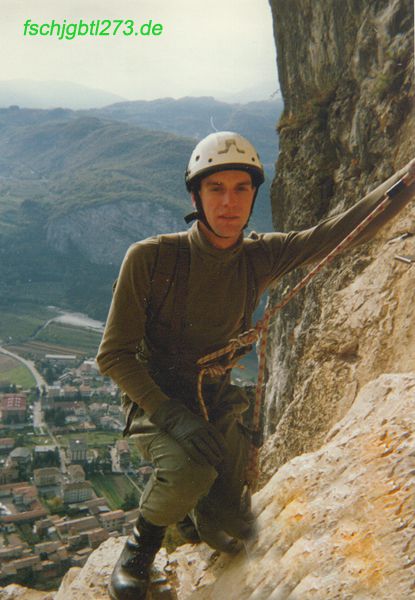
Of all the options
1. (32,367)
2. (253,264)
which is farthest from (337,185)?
(32,367)

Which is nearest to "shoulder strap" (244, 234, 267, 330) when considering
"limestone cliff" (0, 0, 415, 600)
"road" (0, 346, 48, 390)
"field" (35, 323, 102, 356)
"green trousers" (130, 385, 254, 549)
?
"green trousers" (130, 385, 254, 549)

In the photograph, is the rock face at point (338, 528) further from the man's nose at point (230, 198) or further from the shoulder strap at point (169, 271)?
the man's nose at point (230, 198)

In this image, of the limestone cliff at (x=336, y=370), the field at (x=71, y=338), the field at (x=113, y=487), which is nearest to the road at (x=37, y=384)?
the field at (x=71, y=338)

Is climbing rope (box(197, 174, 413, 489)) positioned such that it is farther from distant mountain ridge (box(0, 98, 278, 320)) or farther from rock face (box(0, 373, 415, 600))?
distant mountain ridge (box(0, 98, 278, 320))

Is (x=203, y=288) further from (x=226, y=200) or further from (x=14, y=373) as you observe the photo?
(x=14, y=373)

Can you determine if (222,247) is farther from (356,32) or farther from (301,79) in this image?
(301,79)

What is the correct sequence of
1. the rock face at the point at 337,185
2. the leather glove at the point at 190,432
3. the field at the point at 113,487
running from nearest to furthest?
1. the leather glove at the point at 190,432
2. the rock face at the point at 337,185
3. the field at the point at 113,487

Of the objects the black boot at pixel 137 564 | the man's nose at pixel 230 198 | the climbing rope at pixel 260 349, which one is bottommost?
the black boot at pixel 137 564
